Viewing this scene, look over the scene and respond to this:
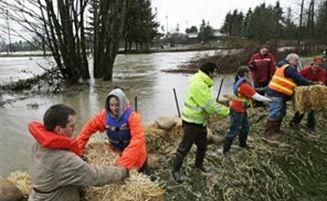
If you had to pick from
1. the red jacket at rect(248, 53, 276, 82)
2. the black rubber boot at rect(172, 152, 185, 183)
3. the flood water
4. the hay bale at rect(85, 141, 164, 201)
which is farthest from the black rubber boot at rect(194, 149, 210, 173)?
the red jacket at rect(248, 53, 276, 82)

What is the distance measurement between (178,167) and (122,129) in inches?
70.7

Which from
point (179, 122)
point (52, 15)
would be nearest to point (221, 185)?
point (179, 122)

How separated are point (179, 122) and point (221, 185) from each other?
2074 mm

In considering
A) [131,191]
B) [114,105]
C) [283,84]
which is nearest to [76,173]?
[131,191]

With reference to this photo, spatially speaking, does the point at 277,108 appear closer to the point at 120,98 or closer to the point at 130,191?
the point at 120,98

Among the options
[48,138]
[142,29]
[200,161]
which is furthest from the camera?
[142,29]

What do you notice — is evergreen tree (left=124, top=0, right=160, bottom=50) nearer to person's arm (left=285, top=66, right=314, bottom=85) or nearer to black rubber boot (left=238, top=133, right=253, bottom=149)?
person's arm (left=285, top=66, right=314, bottom=85)

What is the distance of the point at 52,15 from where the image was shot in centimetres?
2038

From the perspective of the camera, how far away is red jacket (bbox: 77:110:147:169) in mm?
4625

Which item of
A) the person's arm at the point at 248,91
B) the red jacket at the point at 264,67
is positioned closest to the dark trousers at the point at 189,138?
the person's arm at the point at 248,91

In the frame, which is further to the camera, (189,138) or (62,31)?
(62,31)

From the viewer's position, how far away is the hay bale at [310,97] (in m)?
8.55

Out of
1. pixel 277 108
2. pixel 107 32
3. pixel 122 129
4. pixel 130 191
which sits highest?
pixel 107 32

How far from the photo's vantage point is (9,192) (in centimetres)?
484
